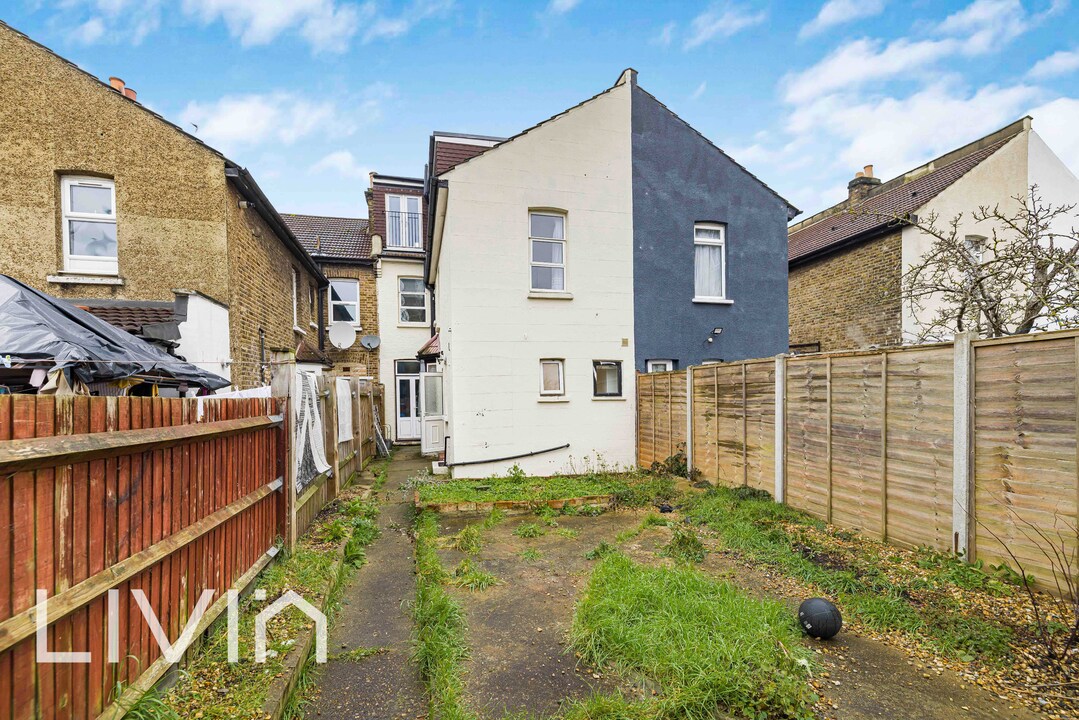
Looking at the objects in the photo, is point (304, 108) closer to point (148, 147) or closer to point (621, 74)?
point (148, 147)

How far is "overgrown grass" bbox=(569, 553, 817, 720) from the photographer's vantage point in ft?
8.63

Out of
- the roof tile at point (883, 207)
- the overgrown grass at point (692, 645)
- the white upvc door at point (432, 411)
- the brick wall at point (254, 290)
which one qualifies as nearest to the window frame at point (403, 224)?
the brick wall at point (254, 290)

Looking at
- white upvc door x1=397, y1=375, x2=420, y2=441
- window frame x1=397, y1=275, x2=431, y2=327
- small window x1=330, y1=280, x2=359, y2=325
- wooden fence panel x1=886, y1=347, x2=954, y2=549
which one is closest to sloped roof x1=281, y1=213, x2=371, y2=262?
small window x1=330, y1=280, x2=359, y2=325

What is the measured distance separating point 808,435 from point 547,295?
5389 millimetres

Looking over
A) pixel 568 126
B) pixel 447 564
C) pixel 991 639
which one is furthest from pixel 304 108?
pixel 991 639

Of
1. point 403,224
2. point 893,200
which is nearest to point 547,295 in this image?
point 403,224

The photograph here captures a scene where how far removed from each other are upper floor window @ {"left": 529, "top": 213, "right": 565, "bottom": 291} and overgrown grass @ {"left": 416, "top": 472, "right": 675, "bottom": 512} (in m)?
4.03

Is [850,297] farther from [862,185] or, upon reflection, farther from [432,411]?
[432,411]

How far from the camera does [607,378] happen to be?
10.0m

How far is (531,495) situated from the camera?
7.75 meters

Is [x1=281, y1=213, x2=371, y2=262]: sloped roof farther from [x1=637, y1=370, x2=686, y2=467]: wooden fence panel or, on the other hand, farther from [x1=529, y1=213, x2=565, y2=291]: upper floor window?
[x1=637, y1=370, x2=686, y2=467]: wooden fence panel

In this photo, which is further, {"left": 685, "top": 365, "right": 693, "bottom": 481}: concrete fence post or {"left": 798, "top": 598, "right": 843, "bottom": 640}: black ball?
{"left": 685, "top": 365, "right": 693, "bottom": 481}: concrete fence post

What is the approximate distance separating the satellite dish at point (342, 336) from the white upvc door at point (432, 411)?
464 cm

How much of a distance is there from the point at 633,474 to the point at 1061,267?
7.06 metres
